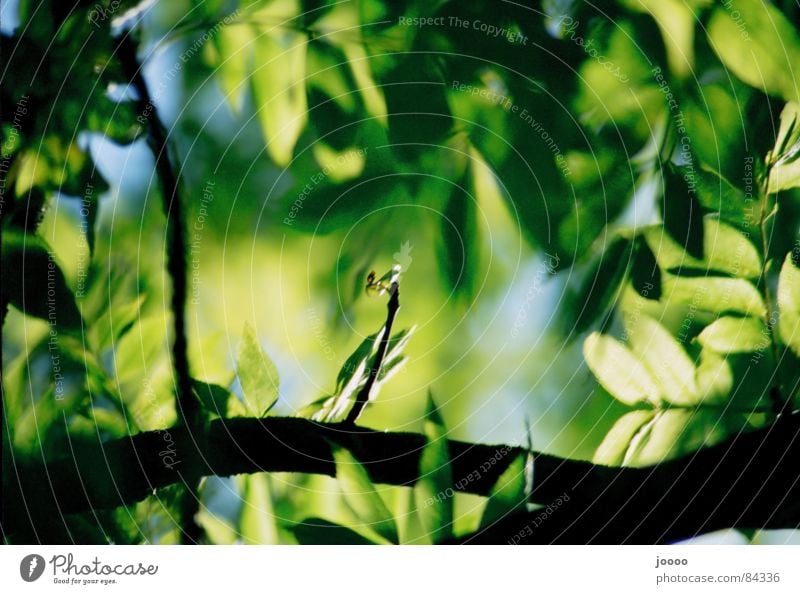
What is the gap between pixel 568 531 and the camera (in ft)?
2.28

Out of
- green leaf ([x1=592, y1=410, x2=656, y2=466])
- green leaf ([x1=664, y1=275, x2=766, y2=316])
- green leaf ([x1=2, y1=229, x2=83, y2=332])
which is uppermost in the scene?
green leaf ([x1=664, y1=275, x2=766, y2=316])

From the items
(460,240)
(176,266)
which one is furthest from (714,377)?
(176,266)

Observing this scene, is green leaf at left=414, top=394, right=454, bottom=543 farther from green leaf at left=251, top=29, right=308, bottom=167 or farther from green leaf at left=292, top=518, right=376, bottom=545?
green leaf at left=251, top=29, right=308, bottom=167

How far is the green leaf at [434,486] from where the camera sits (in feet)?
2.24

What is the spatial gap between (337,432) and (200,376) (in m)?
0.13

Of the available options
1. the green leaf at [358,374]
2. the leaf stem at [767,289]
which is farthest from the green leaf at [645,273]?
the green leaf at [358,374]

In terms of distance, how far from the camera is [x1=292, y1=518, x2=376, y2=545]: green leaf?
0.67 meters

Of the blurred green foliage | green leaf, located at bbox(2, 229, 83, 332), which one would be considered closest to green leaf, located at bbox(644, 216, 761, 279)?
the blurred green foliage

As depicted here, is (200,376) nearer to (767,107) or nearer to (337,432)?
(337,432)

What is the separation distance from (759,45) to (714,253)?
19 cm

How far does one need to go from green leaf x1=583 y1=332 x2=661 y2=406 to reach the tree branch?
0.07 m

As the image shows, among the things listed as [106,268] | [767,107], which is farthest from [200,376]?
[767,107]

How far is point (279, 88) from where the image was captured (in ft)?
2.16
